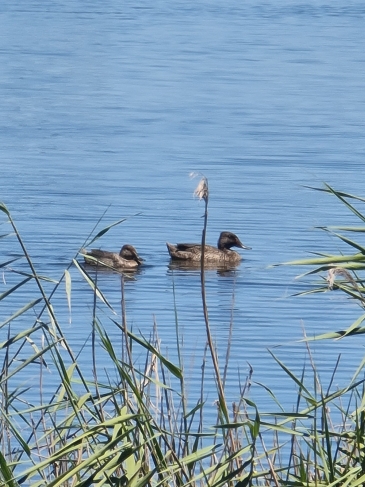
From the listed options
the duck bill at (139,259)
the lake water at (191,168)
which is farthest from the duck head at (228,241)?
the duck bill at (139,259)

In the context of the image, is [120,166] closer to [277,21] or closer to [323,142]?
[323,142]

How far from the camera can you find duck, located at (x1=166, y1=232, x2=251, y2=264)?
13.5 metres

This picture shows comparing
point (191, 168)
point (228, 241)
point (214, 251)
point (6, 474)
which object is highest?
point (6, 474)

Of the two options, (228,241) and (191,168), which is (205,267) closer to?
(228,241)

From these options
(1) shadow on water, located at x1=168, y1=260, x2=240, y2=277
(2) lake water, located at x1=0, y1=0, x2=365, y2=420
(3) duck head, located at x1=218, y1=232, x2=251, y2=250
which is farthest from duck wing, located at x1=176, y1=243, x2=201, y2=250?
(3) duck head, located at x1=218, y1=232, x2=251, y2=250

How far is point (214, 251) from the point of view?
14.5 meters

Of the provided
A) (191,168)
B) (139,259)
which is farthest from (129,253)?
(191,168)

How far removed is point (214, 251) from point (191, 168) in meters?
4.14

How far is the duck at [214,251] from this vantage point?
44.2 ft

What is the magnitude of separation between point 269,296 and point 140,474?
738 centimetres

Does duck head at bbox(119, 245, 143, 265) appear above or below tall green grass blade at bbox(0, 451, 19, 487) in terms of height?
below

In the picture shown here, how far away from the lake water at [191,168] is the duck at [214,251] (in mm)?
179

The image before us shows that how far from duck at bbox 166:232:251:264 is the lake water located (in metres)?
0.18

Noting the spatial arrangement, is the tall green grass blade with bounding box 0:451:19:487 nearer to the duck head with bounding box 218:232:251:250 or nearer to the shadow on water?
the shadow on water
